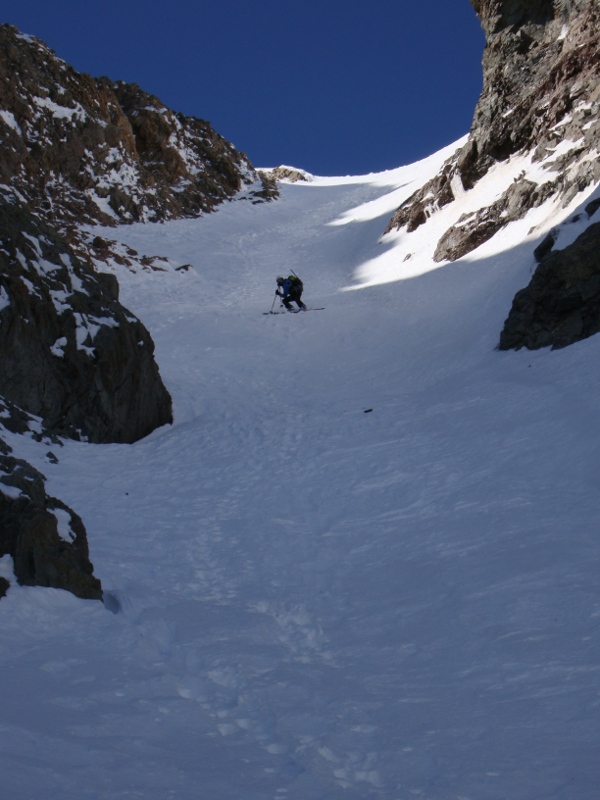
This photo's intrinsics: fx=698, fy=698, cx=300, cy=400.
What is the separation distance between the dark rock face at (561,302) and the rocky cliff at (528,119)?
3.81 metres

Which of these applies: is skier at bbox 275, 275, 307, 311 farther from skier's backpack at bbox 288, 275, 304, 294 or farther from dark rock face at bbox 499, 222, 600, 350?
dark rock face at bbox 499, 222, 600, 350

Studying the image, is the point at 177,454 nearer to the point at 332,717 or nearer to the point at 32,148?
the point at 332,717

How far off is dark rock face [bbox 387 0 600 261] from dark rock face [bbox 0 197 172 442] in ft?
35.3

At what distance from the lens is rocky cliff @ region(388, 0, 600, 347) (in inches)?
746

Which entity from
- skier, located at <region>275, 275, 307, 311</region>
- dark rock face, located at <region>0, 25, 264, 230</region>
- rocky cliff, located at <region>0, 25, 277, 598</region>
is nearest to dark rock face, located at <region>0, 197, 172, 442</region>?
rocky cliff, located at <region>0, 25, 277, 598</region>

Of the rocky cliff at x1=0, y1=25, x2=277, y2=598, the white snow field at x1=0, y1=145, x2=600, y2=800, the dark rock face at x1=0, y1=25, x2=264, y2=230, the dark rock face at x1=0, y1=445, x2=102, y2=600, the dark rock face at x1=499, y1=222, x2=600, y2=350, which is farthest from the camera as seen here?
the dark rock face at x1=0, y1=25, x2=264, y2=230

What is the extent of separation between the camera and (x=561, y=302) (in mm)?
12133

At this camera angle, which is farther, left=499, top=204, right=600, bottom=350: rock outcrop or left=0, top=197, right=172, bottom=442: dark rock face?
left=499, top=204, right=600, bottom=350: rock outcrop

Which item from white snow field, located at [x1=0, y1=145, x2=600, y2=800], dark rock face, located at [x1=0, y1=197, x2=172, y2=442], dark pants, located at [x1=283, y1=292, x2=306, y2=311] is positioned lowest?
white snow field, located at [x1=0, y1=145, x2=600, y2=800]

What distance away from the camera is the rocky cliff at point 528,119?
1895cm

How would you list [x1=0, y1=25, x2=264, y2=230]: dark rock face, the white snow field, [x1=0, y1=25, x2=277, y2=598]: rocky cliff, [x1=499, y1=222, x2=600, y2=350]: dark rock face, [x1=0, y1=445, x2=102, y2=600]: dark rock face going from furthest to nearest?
[x1=0, y1=25, x2=264, y2=230]: dark rock face, [x1=499, y1=222, x2=600, y2=350]: dark rock face, [x1=0, y1=25, x2=277, y2=598]: rocky cliff, [x1=0, y1=445, x2=102, y2=600]: dark rock face, the white snow field

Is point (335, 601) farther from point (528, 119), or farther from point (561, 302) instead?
point (528, 119)

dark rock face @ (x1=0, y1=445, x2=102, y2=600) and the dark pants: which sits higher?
the dark pants

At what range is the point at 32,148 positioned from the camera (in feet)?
103
